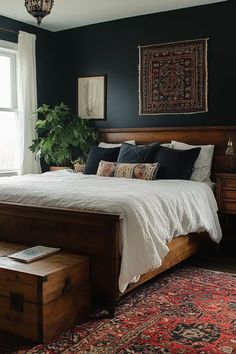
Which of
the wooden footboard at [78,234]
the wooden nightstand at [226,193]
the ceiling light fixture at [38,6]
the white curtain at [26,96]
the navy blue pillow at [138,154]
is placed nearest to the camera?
the wooden footboard at [78,234]

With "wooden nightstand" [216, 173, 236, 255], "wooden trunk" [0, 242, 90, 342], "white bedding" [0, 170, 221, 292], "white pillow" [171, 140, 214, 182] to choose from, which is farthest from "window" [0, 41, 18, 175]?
"wooden trunk" [0, 242, 90, 342]

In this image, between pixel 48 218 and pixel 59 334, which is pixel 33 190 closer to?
pixel 48 218

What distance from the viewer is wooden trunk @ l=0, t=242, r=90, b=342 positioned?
2566 mm

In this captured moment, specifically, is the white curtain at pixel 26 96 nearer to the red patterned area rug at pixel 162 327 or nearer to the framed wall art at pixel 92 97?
the framed wall art at pixel 92 97

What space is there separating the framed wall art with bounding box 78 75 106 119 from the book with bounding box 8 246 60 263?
10.1 feet

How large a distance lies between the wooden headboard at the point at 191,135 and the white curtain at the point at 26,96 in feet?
3.57

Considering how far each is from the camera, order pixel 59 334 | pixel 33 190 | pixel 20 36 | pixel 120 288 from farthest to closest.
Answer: pixel 20 36
pixel 33 190
pixel 120 288
pixel 59 334

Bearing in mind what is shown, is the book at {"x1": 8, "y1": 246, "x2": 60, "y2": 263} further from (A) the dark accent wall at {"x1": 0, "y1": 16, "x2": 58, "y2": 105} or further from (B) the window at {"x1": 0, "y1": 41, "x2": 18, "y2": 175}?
(A) the dark accent wall at {"x1": 0, "y1": 16, "x2": 58, "y2": 105}

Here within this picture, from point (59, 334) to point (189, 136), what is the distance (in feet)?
9.76

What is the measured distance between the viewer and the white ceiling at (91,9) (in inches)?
193

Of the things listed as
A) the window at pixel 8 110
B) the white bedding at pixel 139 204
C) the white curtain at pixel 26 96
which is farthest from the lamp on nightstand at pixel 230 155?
the window at pixel 8 110

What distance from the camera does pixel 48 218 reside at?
10.4ft

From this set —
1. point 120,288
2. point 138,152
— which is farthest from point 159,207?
point 138,152

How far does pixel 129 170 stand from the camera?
452 cm
